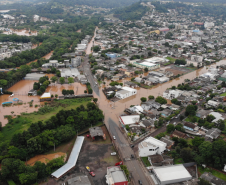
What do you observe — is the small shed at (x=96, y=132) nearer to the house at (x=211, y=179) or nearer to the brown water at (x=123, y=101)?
the brown water at (x=123, y=101)

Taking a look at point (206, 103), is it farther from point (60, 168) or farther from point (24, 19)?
point (24, 19)

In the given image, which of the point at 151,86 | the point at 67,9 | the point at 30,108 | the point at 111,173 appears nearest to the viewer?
the point at 111,173

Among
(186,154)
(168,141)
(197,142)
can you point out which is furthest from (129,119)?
(186,154)

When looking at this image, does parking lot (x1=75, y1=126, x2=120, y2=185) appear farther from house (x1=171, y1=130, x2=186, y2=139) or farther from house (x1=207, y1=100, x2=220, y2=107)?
house (x1=207, y1=100, x2=220, y2=107)

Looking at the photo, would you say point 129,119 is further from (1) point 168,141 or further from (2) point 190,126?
(2) point 190,126

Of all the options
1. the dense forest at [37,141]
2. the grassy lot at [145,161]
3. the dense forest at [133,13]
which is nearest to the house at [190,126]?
the grassy lot at [145,161]

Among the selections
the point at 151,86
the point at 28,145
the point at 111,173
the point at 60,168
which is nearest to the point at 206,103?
the point at 151,86
